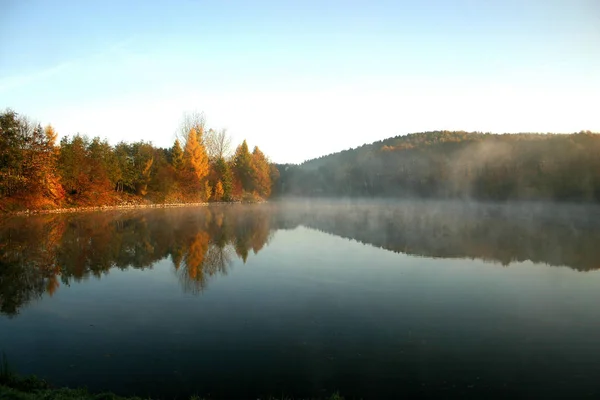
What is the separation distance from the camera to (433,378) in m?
6.19

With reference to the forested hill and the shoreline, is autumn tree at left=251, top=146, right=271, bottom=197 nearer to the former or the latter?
the forested hill

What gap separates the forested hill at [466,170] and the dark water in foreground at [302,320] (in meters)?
63.0

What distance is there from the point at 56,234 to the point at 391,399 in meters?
22.3

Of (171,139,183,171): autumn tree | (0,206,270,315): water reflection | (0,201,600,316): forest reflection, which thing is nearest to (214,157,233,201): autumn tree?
(171,139,183,171): autumn tree

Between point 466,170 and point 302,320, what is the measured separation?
90.6m

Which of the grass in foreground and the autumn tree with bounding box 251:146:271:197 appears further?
the autumn tree with bounding box 251:146:271:197

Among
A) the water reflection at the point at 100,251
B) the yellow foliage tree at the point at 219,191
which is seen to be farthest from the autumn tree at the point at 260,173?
the water reflection at the point at 100,251

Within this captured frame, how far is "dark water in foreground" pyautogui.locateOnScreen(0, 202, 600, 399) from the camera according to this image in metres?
6.15

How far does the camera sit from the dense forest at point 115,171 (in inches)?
1353

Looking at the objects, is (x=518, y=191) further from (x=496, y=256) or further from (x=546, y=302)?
(x=546, y=302)

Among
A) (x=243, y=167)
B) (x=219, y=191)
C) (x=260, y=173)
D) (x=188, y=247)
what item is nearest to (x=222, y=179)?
(x=219, y=191)

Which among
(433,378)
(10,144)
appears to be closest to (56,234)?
(10,144)

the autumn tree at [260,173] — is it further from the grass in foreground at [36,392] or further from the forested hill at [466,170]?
the grass in foreground at [36,392]

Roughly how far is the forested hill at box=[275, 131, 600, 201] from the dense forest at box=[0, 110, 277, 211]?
26053 mm
